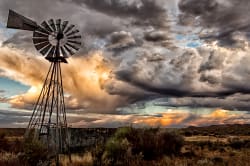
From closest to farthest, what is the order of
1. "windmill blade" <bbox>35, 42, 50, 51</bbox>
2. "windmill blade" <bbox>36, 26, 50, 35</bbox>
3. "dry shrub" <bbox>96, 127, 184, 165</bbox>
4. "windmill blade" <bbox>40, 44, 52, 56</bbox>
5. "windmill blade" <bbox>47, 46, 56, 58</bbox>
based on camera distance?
"dry shrub" <bbox>96, 127, 184, 165</bbox> < "windmill blade" <bbox>35, 42, 50, 51</bbox> < "windmill blade" <bbox>40, 44, 52, 56</bbox> < "windmill blade" <bbox>47, 46, 56, 58</bbox> < "windmill blade" <bbox>36, 26, 50, 35</bbox>

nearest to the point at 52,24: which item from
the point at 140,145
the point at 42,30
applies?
the point at 42,30

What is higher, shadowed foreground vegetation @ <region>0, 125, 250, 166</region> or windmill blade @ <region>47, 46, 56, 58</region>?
windmill blade @ <region>47, 46, 56, 58</region>

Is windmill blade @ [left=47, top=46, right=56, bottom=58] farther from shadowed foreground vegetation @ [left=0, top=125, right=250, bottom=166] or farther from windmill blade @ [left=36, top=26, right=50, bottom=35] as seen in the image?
shadowed foreground vegetation @ [left=0, top=125, right=250, bottom=166]

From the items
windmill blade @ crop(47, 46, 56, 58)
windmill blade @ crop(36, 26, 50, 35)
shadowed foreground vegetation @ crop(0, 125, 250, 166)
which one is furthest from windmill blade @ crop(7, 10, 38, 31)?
shadowed foreground vegetation @ crop(0, 125, 250, 166)

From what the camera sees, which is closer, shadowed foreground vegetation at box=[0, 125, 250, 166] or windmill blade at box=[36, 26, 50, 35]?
shadowed foreground vegetation at box=[0, 125, 250, 166]

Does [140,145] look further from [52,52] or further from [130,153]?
[52,52]

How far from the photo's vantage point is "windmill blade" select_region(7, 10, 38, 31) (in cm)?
2139

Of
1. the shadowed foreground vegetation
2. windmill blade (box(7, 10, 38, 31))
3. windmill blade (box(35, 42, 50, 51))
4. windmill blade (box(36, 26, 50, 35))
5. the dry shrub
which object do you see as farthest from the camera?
windmill blade (box(36, 26, 50, 35))

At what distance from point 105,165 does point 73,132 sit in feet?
30.4

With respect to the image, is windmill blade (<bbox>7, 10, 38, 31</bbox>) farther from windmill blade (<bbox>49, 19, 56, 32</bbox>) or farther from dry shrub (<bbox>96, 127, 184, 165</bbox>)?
dry shrub (<bbox>96, 127, 184, 165</bbox>)

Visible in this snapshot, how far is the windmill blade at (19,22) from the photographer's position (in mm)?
21391

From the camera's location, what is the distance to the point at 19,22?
21828 millimetres

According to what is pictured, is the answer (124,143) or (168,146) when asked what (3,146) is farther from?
(168,146)

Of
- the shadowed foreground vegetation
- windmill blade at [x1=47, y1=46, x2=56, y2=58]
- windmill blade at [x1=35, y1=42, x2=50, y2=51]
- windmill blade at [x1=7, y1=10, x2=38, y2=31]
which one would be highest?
windmill blade at [x1=7, y1=10, x2=38, y2=31]
